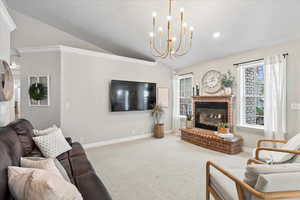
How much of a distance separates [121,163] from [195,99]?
3.07 meters

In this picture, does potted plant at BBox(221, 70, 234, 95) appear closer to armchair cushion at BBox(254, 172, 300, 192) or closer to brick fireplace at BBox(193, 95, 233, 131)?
brick fireplace at BBox(193, 95, 233, 131)

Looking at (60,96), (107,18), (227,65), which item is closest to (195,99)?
(227,65)

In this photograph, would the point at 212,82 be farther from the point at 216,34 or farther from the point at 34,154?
the point at 34,154

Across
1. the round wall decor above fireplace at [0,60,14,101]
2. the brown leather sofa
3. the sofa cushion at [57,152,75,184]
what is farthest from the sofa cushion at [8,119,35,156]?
the round wall decor above fireplace at [0,60,14,101]

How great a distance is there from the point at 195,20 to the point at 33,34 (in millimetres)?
4666

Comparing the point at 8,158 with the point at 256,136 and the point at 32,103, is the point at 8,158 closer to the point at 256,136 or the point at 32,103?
the point at 32,103

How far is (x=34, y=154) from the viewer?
2.04 m

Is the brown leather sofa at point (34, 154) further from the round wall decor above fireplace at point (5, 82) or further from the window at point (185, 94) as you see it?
the window at point (185, 94)

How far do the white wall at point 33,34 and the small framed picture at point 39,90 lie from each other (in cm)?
139

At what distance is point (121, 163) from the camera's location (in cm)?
315

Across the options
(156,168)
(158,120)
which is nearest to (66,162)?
(156,168)

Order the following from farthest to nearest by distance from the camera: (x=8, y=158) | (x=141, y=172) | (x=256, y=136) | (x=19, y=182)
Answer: (x=256, y=136)
(x=141, y=172)
(x=8, y=158)
(x=19, y=182)

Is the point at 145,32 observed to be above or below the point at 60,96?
above

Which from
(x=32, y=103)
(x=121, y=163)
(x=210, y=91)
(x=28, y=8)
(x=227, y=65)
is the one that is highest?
(x=28, y=8)
